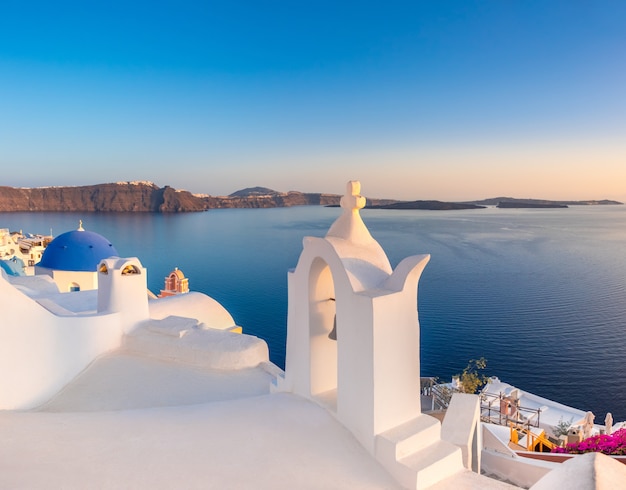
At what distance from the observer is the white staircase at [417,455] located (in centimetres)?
369

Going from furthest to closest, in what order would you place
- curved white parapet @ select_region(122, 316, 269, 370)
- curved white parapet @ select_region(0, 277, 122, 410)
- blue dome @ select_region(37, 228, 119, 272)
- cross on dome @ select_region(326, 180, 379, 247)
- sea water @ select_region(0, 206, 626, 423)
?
sea water @ select_region(0, 206, 626, 423) → blue dome @ select_region(37, 228, 119, 272) → curved white parapet @ select_region(122, 316, 269, 370) → curved white parapet @ select_region(0, 277, 122, 410) → cross on dome @ select_region(326, 180, 379, 247)

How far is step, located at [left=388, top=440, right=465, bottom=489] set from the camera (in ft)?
12.0

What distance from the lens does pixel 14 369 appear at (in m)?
5.65

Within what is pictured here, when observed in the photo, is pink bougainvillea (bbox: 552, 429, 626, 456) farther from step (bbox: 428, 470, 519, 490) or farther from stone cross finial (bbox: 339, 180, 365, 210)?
stone cross finial (bbox: 339, 180, 365, 210)

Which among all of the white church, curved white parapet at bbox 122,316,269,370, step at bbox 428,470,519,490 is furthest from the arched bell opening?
curved white parapet at bbox 122,316,269,370

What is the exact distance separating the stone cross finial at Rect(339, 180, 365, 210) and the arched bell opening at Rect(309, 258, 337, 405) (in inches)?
25.1

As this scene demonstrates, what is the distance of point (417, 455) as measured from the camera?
388 cm

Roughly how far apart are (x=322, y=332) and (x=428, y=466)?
1.67 meters

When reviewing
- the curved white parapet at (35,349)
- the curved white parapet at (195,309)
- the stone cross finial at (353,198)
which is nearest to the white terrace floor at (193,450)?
the curved white parapet at (35,349)

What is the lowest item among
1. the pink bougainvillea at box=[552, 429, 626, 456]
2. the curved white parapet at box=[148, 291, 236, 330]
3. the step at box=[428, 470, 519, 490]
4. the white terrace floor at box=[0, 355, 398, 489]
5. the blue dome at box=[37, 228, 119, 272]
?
the pink bougainvillea at box=[552, 429, 626, 456]

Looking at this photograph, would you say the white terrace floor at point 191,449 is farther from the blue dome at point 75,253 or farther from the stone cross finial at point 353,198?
the blue dome at point 75,253

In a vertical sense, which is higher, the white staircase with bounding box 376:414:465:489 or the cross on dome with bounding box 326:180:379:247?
the cross on dome with bounding box 326:180:379:247

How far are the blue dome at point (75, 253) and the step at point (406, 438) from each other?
619 inches

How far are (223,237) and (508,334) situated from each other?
5641cm
